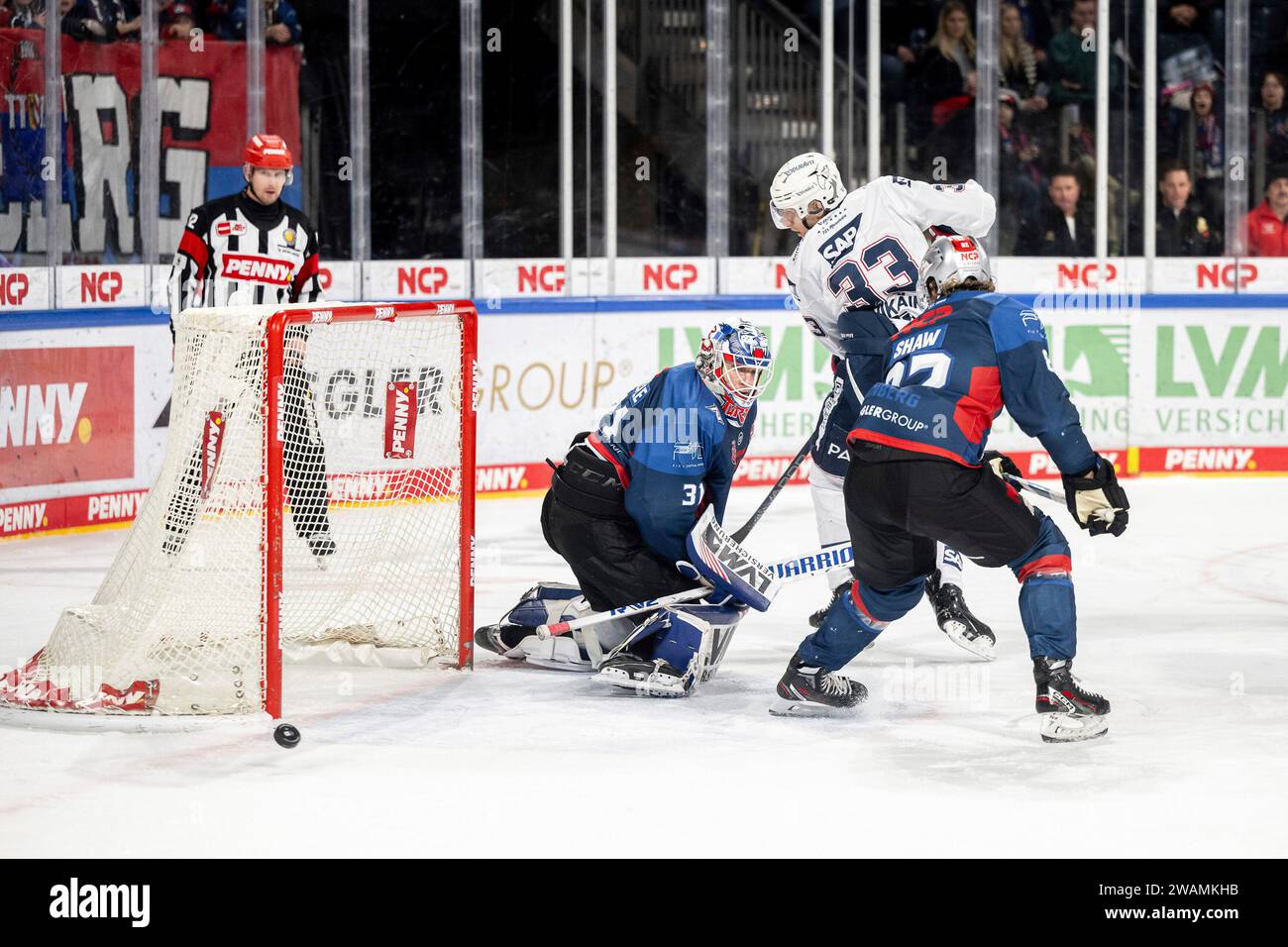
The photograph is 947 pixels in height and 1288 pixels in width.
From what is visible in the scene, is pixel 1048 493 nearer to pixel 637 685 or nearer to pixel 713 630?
pixel 713 630

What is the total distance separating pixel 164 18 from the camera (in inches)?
298

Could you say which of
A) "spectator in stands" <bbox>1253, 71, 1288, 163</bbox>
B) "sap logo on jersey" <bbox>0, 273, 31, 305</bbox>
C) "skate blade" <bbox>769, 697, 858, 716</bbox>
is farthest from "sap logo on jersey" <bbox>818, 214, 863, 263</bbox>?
"spectator in stands" <bbox>1253, 71, 1288, 163</bbox>

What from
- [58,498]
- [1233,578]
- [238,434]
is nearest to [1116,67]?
[1233,578]

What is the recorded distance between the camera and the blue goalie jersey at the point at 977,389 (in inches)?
146

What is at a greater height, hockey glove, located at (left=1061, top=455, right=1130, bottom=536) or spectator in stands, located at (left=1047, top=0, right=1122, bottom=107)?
spectator in stands, located at (left=1047, top=0, right=1122, bottom=107)

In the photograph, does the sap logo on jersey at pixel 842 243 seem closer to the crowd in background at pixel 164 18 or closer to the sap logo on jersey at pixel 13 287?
the sap logo on jersey at pixel 13 287

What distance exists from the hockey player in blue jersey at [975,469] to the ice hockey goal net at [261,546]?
3.91 feet

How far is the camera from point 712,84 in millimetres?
8602

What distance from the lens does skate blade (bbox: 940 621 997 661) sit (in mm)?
4789

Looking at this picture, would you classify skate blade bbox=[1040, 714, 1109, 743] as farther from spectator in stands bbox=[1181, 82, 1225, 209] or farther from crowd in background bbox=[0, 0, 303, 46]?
spectator in stands bbox=[1181, 82, 1225, 209]

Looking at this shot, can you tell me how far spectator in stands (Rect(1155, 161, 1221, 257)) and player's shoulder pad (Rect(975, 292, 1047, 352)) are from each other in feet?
17.6

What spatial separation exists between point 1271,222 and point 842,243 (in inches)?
179

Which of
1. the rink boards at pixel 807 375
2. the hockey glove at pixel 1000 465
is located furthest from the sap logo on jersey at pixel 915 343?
the rink boards at pixel 807 375

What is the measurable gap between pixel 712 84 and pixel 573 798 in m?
5.71
